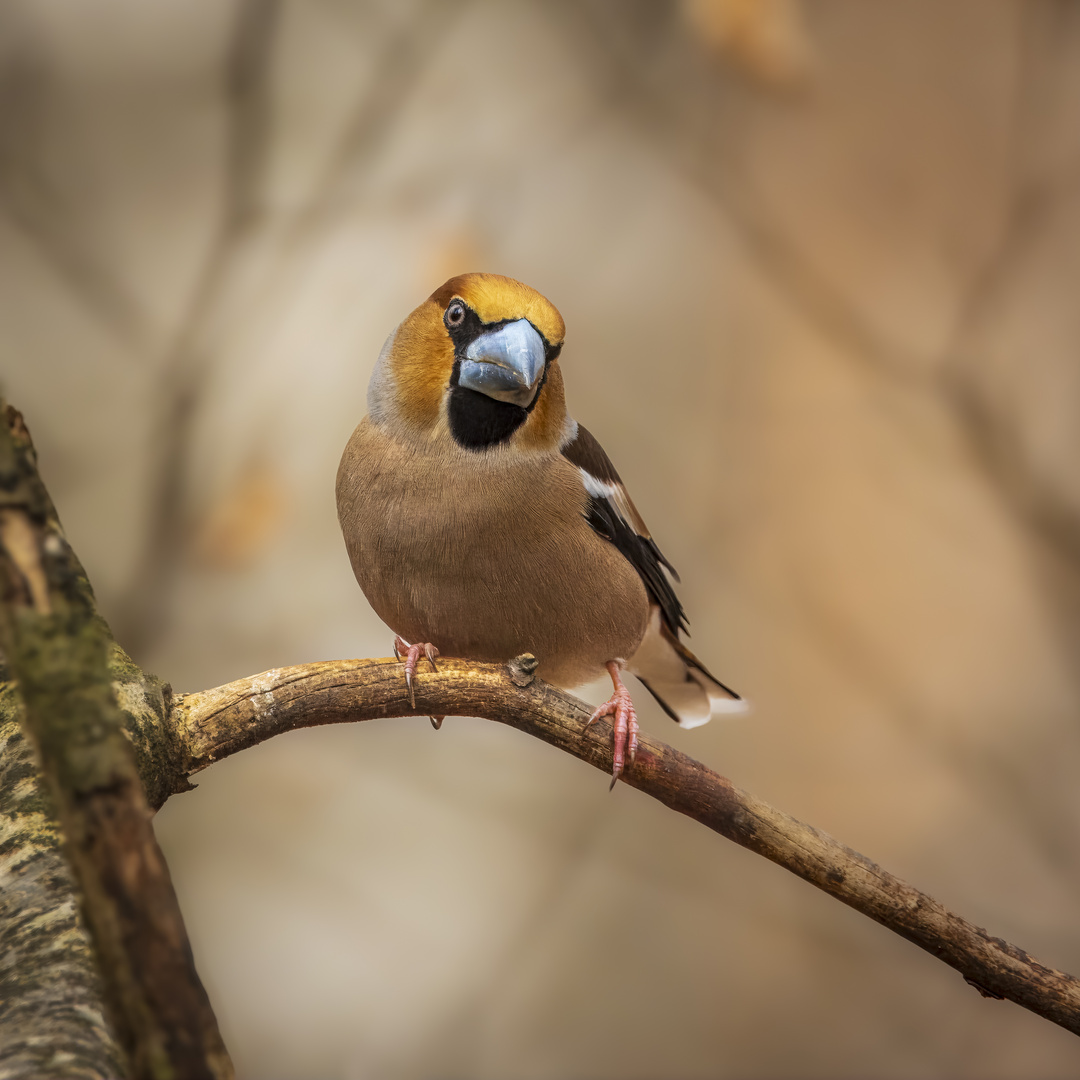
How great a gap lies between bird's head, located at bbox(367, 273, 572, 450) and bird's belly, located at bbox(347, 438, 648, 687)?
11 centimetres

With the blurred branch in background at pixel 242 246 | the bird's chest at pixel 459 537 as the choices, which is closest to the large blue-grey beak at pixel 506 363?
the bird's chest at pixel 459 537

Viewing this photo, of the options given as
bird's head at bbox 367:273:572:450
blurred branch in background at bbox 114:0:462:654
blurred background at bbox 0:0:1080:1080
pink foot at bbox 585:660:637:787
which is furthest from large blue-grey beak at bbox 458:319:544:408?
blurred branch in background at bbox 114:0:462:654

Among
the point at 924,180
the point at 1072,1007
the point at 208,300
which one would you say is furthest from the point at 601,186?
the point at 1072,1007

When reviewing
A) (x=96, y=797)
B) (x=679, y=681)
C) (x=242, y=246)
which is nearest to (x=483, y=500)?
(x=679, y=681)

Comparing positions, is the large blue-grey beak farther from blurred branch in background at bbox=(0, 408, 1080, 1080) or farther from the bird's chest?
blurred branch in background at bbox=(0, 408, 1080, 1080)

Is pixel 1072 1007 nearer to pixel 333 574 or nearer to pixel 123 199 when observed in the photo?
pixel 333 574

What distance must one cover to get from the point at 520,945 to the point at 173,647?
5.42 ft

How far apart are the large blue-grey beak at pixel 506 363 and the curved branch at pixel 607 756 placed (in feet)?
1.70

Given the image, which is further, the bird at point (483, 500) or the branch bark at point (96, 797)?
the bird at point (483, 500)

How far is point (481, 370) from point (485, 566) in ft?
1.20

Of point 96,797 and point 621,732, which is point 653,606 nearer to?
point 621,732

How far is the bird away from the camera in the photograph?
183cm

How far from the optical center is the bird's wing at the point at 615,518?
2035 millimetres

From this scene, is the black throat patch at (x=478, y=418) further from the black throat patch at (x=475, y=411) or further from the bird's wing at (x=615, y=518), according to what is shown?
the bird's wing at (x=615, y=518)
